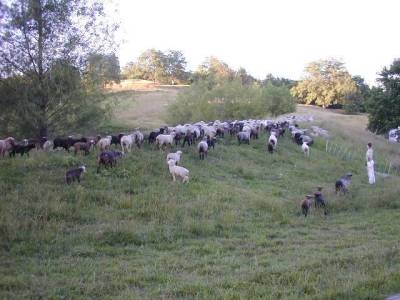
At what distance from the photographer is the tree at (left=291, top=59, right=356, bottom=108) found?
93750 millimetres

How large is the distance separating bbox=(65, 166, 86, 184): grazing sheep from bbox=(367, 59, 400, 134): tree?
30.5m

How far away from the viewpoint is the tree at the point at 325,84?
93750mm

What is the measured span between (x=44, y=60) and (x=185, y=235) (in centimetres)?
1806

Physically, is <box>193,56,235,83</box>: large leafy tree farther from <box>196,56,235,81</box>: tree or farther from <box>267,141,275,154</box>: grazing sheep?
<box>267,141,275,154</box>: grazing sheep

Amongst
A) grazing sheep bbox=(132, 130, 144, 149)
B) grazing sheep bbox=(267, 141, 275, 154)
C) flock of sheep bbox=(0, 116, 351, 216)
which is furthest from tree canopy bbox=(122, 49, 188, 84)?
grazing sheep bbox=(132, 130, 144, 149)

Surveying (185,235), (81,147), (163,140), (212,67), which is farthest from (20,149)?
(212,67)

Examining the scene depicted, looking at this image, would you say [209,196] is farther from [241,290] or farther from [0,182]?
[241,290]

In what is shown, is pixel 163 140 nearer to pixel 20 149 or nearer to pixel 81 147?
pixel 81 147

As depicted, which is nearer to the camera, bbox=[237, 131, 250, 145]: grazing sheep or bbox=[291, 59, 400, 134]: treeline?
bbox=[237, 131, 250, 145]: grazing sheep

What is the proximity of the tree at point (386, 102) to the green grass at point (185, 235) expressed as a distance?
2054 centimetres

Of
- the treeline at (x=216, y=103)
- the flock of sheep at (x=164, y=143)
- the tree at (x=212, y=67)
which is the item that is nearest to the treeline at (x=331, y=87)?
the tree at (x=212, y=67)

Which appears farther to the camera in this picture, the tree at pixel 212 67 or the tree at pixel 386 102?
the tree at pixel 212 67

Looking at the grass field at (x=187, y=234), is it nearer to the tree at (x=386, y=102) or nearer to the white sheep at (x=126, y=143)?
the white sheep at (x=126, y=143)

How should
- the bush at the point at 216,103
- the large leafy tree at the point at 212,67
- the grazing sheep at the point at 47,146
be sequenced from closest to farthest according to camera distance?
the grazing sheep at the point at 47,146
the bush at the point at 216,103
the large leafy tree at the point at 212,67
